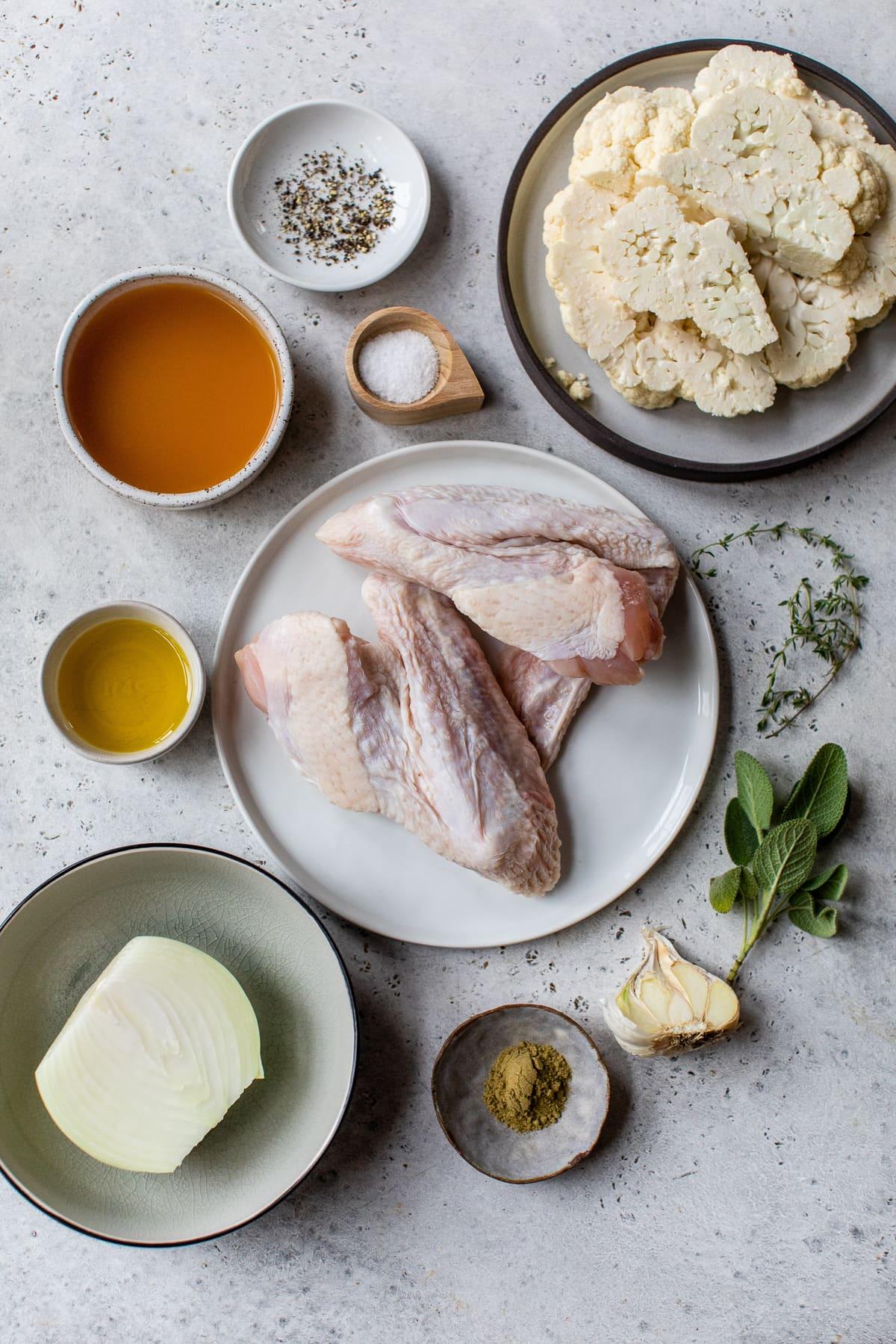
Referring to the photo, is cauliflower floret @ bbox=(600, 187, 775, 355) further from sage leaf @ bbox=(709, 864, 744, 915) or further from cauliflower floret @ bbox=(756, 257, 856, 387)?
sage leaf @ bbox=(709, 864, 744, 915)

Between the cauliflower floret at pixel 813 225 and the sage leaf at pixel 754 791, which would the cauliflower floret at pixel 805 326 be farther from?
the sage leaf at pixel 754 791

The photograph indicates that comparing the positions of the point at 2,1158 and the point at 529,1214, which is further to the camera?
the point at 529,1214

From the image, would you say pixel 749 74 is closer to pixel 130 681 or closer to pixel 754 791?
pixel 754 791

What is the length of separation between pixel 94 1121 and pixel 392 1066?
0.46 m

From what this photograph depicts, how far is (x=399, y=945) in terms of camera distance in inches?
59.4

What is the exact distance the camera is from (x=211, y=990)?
4.42 feet

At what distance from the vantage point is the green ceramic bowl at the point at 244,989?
54.1 inches

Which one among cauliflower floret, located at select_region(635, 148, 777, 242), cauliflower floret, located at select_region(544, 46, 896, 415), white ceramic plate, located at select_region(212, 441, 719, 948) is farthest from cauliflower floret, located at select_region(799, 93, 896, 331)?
white ceramic plate, located at select_region(212, 441, 719, 948)

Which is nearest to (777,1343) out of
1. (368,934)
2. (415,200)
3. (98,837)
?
(368,934)

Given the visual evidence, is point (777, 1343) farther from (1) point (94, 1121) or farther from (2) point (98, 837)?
(2) point (98, 837)

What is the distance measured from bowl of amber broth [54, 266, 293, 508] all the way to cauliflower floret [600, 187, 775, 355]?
0.53m

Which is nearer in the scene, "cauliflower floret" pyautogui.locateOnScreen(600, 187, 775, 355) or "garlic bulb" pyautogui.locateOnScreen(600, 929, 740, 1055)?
"cauliflower floret" pyautogui.locateOnScreen(600, 187, 775, 355)

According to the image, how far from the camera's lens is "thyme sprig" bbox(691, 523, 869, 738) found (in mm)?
1526

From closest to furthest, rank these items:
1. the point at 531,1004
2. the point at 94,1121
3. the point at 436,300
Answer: the point at 94,1121 → the point at 531,1004 → the point at 436,300
